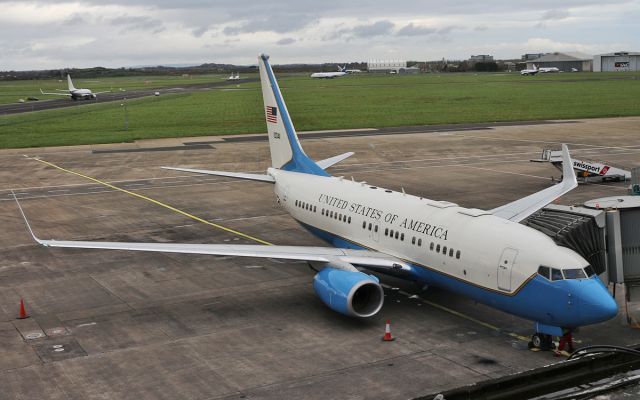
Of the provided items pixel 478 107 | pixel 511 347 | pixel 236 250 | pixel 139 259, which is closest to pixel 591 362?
pixel 511 347

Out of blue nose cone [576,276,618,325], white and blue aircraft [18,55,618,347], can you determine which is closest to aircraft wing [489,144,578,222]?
white and blue aircraft [18,55,618,347]

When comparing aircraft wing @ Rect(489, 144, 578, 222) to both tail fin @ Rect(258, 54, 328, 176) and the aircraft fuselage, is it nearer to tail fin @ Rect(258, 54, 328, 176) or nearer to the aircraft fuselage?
the aircraft fuselage

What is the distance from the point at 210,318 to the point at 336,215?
26.5 ft

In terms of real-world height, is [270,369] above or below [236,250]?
below

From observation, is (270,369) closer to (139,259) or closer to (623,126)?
(139,259)

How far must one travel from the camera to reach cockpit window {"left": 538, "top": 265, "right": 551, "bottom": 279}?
2331 cm

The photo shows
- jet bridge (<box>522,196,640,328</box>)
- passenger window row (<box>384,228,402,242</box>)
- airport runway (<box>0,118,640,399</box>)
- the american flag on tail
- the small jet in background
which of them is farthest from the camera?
the small jet in background

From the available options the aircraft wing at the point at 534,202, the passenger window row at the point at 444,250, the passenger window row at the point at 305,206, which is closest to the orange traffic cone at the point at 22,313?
the passenger window row at the point at 305,206

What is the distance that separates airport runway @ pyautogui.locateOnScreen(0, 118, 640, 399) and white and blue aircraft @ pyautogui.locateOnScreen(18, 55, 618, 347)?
147 centimetres

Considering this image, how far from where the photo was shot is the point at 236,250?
1162 inches

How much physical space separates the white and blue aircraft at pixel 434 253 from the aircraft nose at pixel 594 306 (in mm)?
31

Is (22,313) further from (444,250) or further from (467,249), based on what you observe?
(467,249)

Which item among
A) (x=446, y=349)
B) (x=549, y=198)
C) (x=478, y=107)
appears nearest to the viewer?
(x=446, y=349)

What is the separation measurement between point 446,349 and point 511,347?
7.23ft
